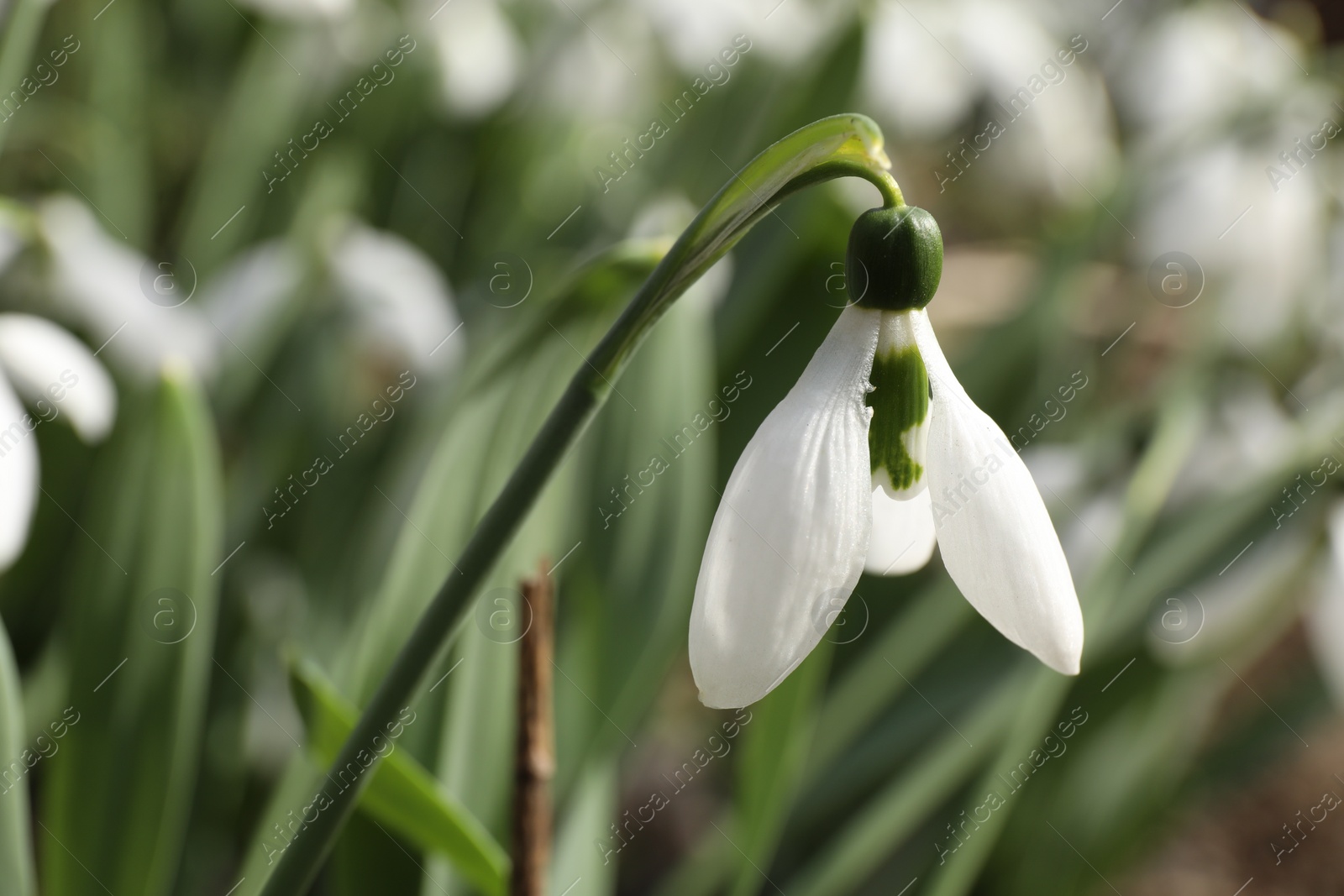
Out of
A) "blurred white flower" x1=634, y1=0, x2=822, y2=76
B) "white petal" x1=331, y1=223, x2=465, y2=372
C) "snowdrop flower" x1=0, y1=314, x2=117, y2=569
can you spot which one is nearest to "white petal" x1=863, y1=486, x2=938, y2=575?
"snowdrop flower" x1=0, y1=314, x2=117, y2=569

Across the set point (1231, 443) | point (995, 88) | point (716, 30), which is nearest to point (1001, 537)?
point (1231, 443)

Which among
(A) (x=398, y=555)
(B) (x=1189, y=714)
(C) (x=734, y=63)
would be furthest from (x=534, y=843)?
(C) (x=734, y=63)

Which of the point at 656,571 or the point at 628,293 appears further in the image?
the point at 656,571

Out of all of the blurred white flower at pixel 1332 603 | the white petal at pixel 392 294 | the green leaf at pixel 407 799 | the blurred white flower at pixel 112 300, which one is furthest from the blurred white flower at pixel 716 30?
the green leaf at pixel 407 799

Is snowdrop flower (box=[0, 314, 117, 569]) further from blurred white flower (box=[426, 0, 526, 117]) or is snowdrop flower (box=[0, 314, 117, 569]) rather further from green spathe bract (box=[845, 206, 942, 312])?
blurred white flower (box=[426, 0, 526, 117])

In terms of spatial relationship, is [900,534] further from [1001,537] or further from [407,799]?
[407,799]

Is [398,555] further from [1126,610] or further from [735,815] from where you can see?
[1126,610]
